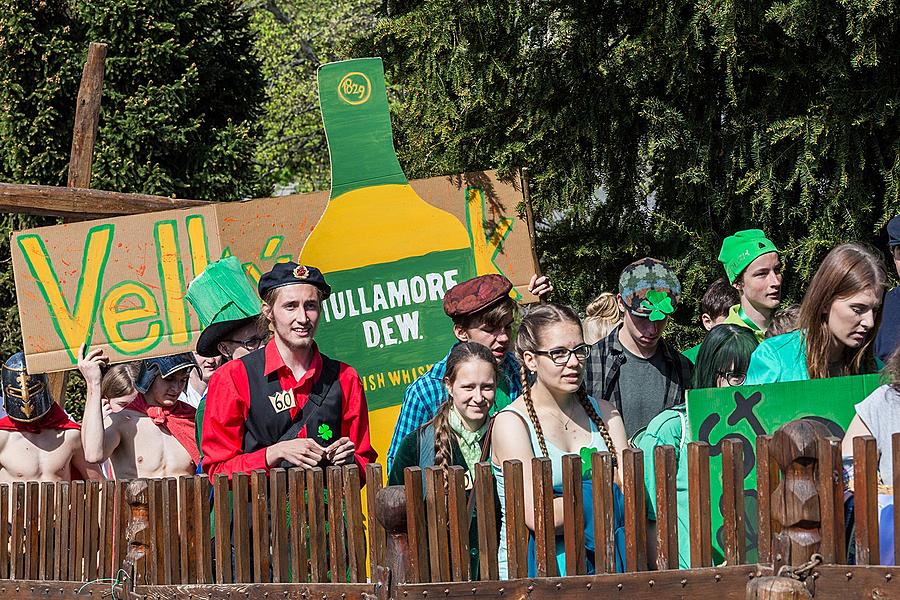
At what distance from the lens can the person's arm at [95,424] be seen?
5758 millimetres

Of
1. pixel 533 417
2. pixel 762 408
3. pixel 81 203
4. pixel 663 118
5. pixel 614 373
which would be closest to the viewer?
pixel 762 408

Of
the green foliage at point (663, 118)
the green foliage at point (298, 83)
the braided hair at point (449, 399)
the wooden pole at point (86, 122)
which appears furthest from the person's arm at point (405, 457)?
the green foliage at point (298, 83)

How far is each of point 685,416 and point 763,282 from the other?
128cm

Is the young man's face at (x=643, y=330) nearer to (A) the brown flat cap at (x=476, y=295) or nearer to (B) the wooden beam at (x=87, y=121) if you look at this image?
(A) the brown flat cap at (x=476, y=295)

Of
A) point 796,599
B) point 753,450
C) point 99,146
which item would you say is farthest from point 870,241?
point 99,146

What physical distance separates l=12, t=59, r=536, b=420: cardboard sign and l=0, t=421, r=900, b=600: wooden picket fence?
169cm

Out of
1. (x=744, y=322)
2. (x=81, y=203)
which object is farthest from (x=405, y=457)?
(x=81, y=203)

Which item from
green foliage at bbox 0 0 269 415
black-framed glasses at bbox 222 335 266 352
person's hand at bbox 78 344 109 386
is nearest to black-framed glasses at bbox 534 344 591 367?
black-framed glasses at bbox 222 335 266 352

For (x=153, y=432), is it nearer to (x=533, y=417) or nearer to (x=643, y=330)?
(x=643, y=330)

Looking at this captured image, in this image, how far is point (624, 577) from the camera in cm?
361

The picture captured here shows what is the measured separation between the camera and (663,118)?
286 inches

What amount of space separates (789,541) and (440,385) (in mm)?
1853

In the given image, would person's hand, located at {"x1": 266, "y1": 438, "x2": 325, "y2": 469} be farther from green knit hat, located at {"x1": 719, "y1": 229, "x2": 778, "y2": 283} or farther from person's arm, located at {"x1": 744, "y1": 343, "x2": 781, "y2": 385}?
green knit hat, located at {"x1": 719, "y1": 229, "x2": 778, "y2": 283}

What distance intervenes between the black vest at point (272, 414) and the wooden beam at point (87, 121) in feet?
16.8
